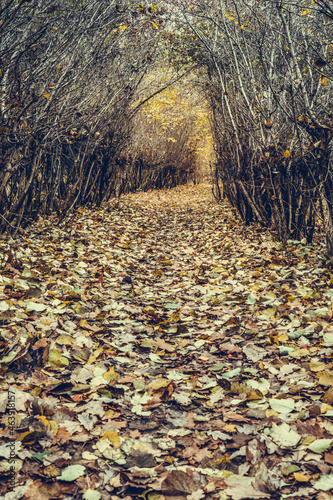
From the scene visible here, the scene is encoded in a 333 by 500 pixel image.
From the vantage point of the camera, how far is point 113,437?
2.12 m

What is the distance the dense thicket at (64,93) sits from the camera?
513cm

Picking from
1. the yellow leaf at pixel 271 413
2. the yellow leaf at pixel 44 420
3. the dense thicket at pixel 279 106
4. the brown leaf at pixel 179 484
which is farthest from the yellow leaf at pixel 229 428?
the dense thicket at pixel 279 106

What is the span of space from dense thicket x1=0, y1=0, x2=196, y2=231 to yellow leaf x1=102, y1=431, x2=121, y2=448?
11.1 ft

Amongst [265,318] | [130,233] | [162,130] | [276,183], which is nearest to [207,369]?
[265,318]

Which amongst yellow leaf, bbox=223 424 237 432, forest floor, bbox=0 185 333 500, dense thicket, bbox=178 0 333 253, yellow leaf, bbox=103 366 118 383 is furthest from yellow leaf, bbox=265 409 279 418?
dense thicket, bbox=178 0 333 253

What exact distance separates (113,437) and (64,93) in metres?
5.79

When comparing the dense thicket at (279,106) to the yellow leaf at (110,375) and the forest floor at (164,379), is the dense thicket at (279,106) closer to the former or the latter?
the forest floor at (164,379)

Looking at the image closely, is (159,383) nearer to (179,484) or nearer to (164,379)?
(164,379)

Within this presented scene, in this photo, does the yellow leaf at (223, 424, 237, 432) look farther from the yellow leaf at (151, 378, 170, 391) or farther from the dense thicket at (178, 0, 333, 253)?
the dense thicket at (178, 0, 333, 253)

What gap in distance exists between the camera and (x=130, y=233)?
8.50 m

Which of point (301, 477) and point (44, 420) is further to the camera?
point (44, 420)

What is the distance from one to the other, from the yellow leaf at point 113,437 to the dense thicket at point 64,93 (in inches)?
134

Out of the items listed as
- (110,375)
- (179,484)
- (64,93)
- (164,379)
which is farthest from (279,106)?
(179,484)

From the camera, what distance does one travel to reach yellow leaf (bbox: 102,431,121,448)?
2.08 m
